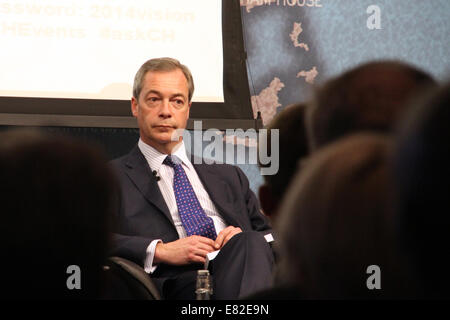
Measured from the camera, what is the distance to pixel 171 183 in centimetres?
261

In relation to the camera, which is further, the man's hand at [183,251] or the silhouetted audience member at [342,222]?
the man's hand at [183,251]

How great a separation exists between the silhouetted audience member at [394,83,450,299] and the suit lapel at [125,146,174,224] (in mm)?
1944

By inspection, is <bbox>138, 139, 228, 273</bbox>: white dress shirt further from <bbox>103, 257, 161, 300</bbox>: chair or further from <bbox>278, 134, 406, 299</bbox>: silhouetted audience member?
<bbox>278, 134, 406, 299</bbox>: silhouetted audience member

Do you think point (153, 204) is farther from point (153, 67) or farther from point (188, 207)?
point (153, 67)

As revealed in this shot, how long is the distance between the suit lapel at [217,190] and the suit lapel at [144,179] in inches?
9.7

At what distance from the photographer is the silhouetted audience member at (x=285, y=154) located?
3.93 ft

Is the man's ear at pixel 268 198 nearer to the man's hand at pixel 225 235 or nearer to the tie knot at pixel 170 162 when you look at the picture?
the man's hand at pixel 225 235

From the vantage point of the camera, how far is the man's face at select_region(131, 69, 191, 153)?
270 cm

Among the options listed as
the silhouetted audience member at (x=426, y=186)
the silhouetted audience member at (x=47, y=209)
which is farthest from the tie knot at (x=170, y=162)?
the silhouetted audience member at (x=426, y=186)

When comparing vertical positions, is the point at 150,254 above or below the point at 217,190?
below

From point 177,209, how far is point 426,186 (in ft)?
6.77

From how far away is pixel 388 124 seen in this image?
31.6 inches

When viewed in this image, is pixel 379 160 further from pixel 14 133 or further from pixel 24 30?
pixel 24 30

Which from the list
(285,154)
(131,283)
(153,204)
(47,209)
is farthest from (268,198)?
(153,204)
